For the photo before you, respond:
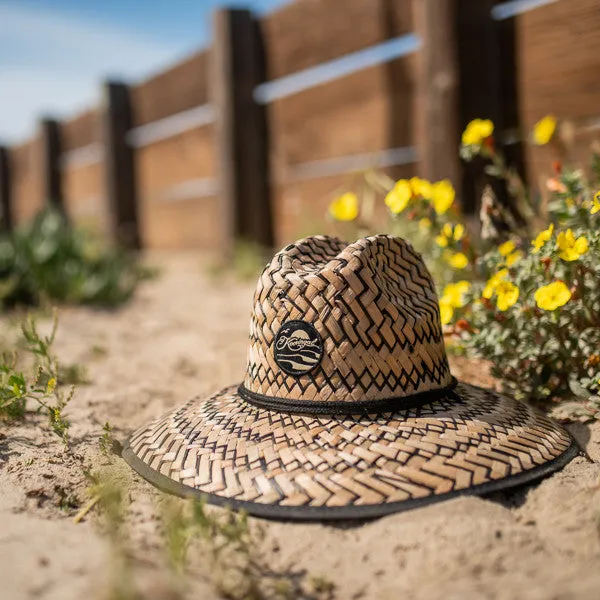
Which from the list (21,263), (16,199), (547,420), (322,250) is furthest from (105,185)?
(547,420)

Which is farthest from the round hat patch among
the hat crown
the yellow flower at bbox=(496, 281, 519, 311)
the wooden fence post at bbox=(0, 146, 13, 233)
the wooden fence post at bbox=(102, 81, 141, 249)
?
the wooden fence post at bbox=(0, 146, 13, 233)

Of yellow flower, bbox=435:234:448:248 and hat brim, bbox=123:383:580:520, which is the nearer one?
hat brim, bbox=123:383:580:520

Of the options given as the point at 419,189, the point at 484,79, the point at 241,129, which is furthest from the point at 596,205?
the point at 241,129

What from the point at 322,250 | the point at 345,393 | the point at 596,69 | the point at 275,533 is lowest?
the point at 275,533

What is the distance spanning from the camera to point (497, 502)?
1.56 metres

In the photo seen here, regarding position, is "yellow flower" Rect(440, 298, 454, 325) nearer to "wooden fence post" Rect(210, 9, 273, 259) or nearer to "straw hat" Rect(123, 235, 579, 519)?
"straw hat" Rect(123, 235, 579, 519)

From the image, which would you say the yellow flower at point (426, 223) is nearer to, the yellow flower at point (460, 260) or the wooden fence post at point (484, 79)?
the yellow flower at point (460, 260)

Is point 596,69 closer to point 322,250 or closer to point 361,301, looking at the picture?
point 322,250

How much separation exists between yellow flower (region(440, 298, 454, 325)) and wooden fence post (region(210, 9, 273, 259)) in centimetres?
333

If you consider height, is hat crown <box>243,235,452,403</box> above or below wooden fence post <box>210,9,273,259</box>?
below

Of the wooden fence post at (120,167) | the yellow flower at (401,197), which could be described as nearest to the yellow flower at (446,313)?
the yellow flower at (401,197)

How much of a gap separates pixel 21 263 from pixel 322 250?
3253 mm

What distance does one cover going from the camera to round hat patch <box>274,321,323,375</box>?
5.51 ft

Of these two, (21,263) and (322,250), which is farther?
(21,263)
